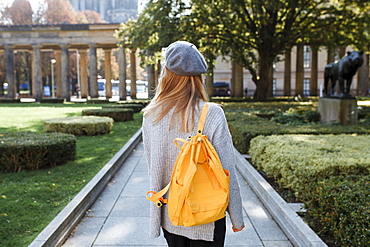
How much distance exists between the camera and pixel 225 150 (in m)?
2.74

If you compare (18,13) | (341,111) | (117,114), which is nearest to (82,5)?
(18,13)

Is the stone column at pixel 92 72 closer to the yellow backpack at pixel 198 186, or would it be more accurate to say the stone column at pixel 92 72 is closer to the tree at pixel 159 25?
the tree at pixel 159 25

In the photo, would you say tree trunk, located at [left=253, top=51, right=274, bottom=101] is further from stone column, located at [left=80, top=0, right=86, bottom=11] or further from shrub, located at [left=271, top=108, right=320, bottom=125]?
stone column, located at [left=80, top=0, right=86, bottom=11]

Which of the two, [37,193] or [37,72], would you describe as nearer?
[37,193]

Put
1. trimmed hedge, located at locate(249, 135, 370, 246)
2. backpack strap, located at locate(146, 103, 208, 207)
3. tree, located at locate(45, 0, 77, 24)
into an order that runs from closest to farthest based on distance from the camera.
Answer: backpack strap, located at locate(146, 103, 208, 207), trimmed hedge, located at locate(249, 135, 370, 246), tree, located at locate(45, 0, 77, 24)

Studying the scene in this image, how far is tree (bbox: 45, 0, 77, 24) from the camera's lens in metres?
58.6

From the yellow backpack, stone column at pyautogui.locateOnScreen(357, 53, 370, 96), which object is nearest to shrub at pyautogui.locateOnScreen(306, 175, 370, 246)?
the yellow backpack

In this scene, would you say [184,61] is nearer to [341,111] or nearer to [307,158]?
[307,158]

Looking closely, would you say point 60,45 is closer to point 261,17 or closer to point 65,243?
point 261,17

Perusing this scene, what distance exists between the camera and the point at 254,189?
7527 mm

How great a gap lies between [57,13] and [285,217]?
197 feet

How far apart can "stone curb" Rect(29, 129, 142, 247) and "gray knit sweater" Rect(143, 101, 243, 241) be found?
222cm

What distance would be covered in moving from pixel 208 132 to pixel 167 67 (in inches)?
21.4

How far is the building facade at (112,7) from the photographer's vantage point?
125m
